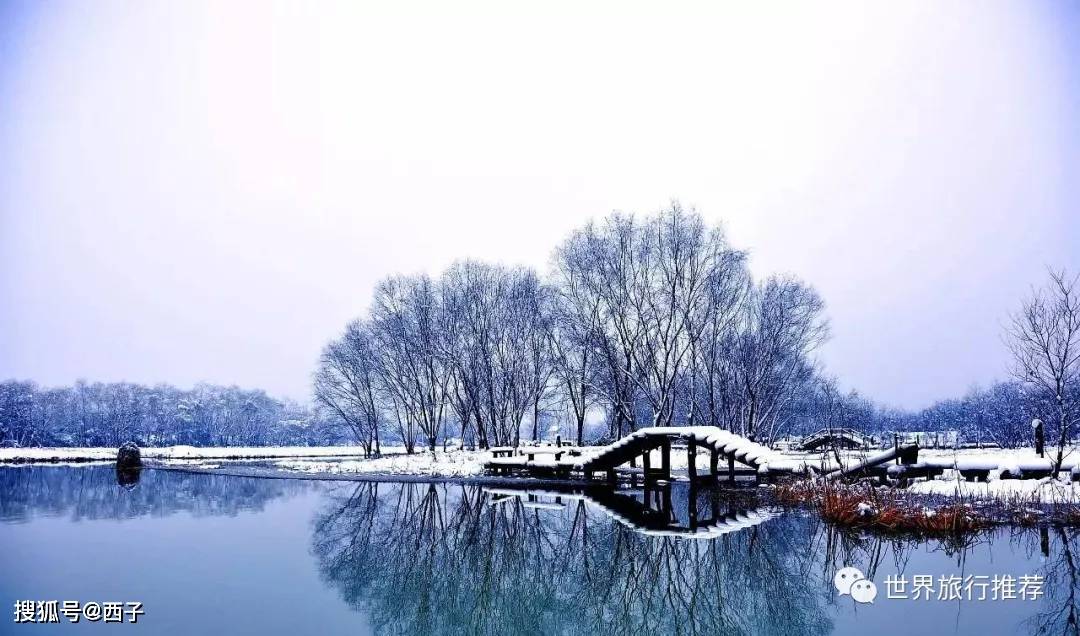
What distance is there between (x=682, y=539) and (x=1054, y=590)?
6.33 metres

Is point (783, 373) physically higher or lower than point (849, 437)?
higher

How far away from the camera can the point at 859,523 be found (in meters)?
16.2

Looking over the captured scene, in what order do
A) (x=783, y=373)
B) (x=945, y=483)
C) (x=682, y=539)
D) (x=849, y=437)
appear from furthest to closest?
(x=849, y=437)
(x=783, y=373)
(x=945, y=483)
(x=682, y=539)

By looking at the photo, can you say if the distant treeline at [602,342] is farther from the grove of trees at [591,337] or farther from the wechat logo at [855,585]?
the wechat logo at [855,585]

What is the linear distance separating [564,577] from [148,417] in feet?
344

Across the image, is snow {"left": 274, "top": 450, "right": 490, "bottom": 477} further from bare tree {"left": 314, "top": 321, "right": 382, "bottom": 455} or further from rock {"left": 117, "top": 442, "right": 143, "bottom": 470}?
bare tree {"left": 314, "top": 321, "right": 382, "bottom": 455}

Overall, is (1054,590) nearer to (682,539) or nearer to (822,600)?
(822,600)

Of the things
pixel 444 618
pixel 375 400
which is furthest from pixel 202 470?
pixel 444 618

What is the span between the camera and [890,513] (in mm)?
15617

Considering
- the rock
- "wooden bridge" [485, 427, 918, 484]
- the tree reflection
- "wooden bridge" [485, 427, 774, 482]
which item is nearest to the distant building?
"wooden bridge" [485, 427, 774, 482]

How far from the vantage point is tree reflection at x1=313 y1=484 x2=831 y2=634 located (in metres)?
9.03

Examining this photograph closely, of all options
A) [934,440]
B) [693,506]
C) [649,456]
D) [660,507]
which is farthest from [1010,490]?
[934,440]

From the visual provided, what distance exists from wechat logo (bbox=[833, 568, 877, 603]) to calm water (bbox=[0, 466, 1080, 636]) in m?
0.15

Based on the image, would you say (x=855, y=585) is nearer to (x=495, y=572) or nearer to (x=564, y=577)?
(x=564, y=577)
